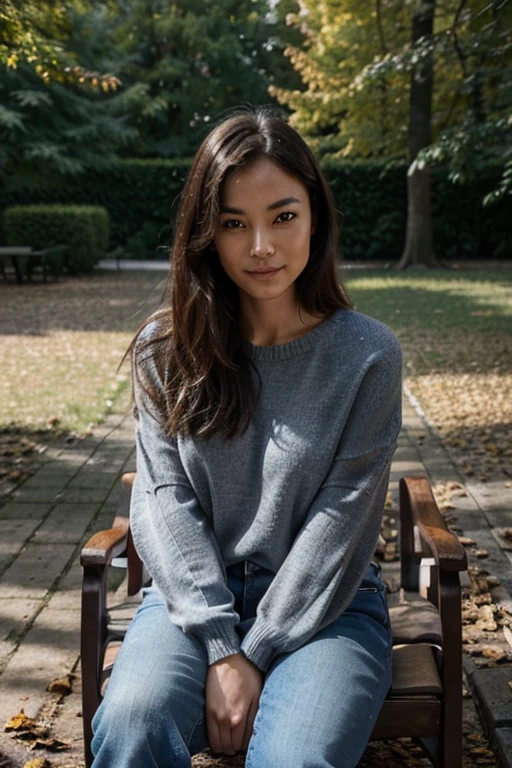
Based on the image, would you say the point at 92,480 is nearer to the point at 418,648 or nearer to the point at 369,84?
the point at 418,648

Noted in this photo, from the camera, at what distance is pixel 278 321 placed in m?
2.56

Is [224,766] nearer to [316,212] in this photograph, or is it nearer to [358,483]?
[358,483]

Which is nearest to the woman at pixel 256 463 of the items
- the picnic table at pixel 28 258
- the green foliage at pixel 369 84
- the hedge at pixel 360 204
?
the picnic table at pixel 28 258

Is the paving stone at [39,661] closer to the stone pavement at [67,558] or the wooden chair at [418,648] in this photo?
the stone pavement at [67,558]

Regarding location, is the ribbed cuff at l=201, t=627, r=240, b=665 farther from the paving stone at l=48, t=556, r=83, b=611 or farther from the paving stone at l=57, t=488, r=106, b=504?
the paving stone at l=57, t=488, r=106, b=504

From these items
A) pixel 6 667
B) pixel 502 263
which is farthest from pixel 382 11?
pixel 6 667

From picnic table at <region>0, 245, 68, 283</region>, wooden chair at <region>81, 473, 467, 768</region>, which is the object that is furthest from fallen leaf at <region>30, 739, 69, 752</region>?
picnic table at <region>0, 245, 68, 283</region>

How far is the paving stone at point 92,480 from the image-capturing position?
5660 millimetres

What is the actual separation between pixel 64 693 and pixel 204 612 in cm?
123

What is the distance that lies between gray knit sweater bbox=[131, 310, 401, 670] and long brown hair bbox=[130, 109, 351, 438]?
58mm

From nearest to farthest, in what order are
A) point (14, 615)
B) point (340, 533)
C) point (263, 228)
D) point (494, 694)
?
point (340, 533) < point (263, 228) < point (494, 694) < point (14, 615)

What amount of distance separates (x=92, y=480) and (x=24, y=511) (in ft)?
2.12

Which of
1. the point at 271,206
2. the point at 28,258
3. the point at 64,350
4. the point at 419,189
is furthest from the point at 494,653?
the point at 419,189

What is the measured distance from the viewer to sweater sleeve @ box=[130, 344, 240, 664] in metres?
2.23
